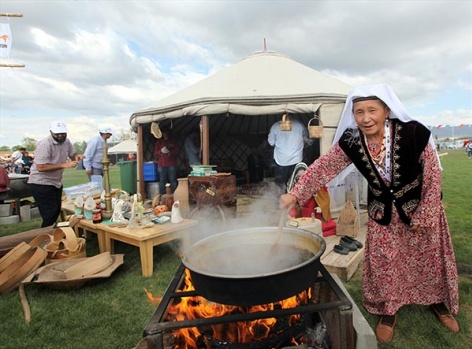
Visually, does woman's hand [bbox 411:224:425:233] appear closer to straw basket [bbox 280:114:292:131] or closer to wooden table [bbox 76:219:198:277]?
wooden table [bbox 76:219:198:277]

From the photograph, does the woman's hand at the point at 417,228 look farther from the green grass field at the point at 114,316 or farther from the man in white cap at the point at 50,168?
the man in white cap at the point at 50,168

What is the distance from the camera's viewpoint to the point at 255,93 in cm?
464

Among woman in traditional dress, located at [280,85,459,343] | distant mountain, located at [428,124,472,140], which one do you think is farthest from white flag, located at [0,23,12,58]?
distant mountain, located at [428,124,472,140]

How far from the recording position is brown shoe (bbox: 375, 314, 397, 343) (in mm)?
1704

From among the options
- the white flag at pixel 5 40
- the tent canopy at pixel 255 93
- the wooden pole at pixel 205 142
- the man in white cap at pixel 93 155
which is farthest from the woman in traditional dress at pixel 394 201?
the white flag at pixel 5 40

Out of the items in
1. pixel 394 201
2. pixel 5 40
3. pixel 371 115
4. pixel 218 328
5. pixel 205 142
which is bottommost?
pixel 218 328

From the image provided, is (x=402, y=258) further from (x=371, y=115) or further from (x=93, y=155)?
(x=93, y=155)

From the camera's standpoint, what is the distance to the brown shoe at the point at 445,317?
177 centimetres

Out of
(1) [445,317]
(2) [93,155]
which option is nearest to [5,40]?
(2) [93,155]

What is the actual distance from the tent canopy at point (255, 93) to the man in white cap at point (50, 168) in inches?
76.3

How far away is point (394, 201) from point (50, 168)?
3.07 meters

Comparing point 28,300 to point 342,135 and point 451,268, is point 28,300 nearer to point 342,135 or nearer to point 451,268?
point 342,135

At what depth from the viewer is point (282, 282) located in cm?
110

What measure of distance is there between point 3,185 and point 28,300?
256 cm
